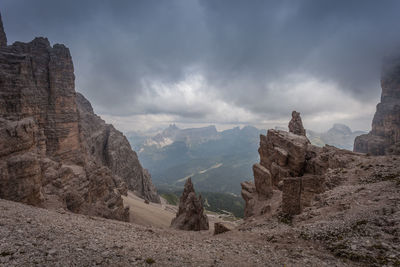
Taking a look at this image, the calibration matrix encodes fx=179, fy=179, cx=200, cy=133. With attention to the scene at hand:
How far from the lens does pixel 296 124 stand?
172ft

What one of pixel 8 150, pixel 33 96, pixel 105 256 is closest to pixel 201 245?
pixel 105 256

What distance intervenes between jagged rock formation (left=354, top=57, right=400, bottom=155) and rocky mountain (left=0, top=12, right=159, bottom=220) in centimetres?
13458

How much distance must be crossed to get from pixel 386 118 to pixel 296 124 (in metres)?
99.8

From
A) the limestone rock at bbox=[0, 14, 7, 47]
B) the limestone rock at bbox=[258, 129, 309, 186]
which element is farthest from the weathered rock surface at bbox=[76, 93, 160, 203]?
the limestone rock at bbox=[258, 129, 309, 186]

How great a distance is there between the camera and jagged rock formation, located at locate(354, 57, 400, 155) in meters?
102

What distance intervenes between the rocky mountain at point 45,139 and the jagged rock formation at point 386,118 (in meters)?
135

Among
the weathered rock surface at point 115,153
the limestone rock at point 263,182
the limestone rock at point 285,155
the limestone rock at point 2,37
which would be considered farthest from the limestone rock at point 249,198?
the weathered rock surface at point 115,153

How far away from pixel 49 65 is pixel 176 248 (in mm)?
62770

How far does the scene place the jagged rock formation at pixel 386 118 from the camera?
4023 inches

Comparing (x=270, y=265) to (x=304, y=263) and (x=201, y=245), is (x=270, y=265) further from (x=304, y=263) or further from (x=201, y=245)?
(x=201, y=245)

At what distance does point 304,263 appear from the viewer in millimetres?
8906

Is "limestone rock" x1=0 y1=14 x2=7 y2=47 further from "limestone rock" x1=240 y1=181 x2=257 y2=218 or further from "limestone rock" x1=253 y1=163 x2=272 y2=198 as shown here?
"limestone rock" x1=240 y1=181 x2=257 y2=218

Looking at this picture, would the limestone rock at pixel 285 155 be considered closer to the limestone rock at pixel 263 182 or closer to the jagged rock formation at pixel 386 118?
the limestone rock at pixel 263 182

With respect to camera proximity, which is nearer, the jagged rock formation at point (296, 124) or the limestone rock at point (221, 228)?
the limestone rock at point (221, 228)
